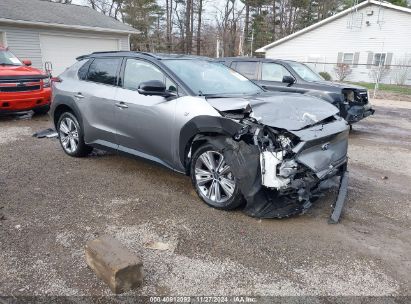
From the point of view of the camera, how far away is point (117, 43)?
19625mm

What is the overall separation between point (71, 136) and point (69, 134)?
0.17ft

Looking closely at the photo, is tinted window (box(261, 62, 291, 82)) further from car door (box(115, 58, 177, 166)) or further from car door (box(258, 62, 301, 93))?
car door (box(115, 58, 177, 166))

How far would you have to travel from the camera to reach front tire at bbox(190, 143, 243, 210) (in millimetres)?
3938

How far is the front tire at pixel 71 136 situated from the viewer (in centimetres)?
584

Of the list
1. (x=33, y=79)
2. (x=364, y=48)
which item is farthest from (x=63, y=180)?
(x=364, y=48)

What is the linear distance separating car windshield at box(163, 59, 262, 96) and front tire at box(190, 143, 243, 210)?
2.55 ft

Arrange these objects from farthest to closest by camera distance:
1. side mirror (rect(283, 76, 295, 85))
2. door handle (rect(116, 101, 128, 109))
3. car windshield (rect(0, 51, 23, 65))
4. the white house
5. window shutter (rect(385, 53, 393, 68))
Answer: window shutter (rect(385, 53, 393, 68)) < the white house < car windshield (rect(0, 51, 23, 65)) < side mirror (rect(283, 76, 295, 85)) < door handle (rect(116, 101, 128, 109))

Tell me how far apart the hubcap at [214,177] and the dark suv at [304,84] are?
15.9ft

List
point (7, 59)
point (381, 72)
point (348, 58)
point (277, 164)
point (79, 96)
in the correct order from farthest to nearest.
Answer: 1. point (348, 58)
2. point (381, 72)
3. point (7, 59)
4. point (79, 96)
5. point (277, 164)

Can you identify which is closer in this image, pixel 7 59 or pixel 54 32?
pixel 7 59

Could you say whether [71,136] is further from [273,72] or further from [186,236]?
Result: [273,72]

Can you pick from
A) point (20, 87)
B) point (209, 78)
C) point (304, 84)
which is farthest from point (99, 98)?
point (304, 84)

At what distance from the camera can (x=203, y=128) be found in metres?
3.98

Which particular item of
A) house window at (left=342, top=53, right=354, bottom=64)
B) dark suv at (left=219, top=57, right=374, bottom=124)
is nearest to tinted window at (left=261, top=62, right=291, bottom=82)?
dark suv at (left=219, top=57, right=374, bottom=124)
